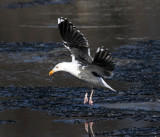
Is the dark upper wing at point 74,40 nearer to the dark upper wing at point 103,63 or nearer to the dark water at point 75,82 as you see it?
the dark upper wing at point 103,63

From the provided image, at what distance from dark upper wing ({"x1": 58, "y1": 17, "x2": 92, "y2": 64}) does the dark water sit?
93 cm

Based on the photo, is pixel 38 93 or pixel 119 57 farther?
pixel 119 57

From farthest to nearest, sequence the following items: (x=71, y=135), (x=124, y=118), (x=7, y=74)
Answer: (x=7, y=74), (x=124, y=118), (x=71, y=135)

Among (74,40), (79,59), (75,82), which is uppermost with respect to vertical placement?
(74,40)

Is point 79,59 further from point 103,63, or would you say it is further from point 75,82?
point 75,82

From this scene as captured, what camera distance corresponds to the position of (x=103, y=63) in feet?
31.2

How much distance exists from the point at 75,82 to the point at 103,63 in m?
2.82

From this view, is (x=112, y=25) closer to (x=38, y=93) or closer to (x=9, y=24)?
(x=9, y=24)

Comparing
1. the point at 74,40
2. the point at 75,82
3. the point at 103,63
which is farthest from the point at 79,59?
the point at 75,82

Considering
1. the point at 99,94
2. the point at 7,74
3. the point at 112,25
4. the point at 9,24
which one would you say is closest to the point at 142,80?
the point at 99,94

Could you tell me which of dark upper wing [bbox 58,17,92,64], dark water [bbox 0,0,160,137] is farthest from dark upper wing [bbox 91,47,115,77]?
dark water [bbox 0,0,160,137]

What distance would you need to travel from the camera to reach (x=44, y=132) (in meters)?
8.36

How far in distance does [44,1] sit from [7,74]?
19.8 meters

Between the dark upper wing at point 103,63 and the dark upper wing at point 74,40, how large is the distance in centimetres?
48
